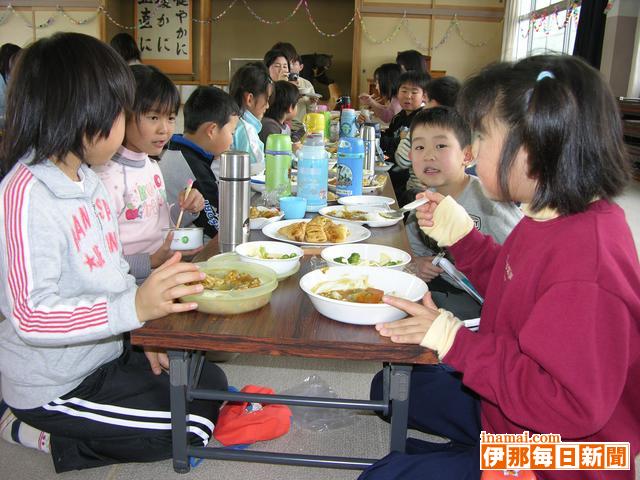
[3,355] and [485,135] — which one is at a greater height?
[485,135]

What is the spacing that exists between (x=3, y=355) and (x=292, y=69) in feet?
15.4

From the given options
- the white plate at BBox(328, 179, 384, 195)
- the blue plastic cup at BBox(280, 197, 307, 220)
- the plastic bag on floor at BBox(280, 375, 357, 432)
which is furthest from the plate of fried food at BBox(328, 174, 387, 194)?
the plastic bag on floor at BBox(280, 375, 357, 432)

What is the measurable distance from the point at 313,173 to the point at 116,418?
3.23 ft

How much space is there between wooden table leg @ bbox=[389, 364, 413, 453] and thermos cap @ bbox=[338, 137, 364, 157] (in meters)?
1.09

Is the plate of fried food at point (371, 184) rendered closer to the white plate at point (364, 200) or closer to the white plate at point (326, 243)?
the white plate at point (364, 200)

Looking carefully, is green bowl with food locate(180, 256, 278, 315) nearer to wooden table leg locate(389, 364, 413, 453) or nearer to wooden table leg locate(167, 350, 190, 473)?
wooden table leg locate(167, 350, 190, 473)

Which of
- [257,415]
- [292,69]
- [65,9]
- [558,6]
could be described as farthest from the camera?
[65,9]

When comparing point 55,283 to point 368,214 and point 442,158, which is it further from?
point 442,158

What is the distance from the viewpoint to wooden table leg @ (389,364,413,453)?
3.85 feet

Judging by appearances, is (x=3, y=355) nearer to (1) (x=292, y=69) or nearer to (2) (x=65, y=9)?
(1) (x=292, y=69)

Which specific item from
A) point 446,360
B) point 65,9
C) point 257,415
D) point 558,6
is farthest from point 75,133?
point 65,9

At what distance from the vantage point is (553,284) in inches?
35.0

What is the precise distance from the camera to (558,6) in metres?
7.13

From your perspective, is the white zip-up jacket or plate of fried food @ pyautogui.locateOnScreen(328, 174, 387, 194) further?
plate of fried food @ pyautogui.locateOnScreen(328, 174, 387, 194)
